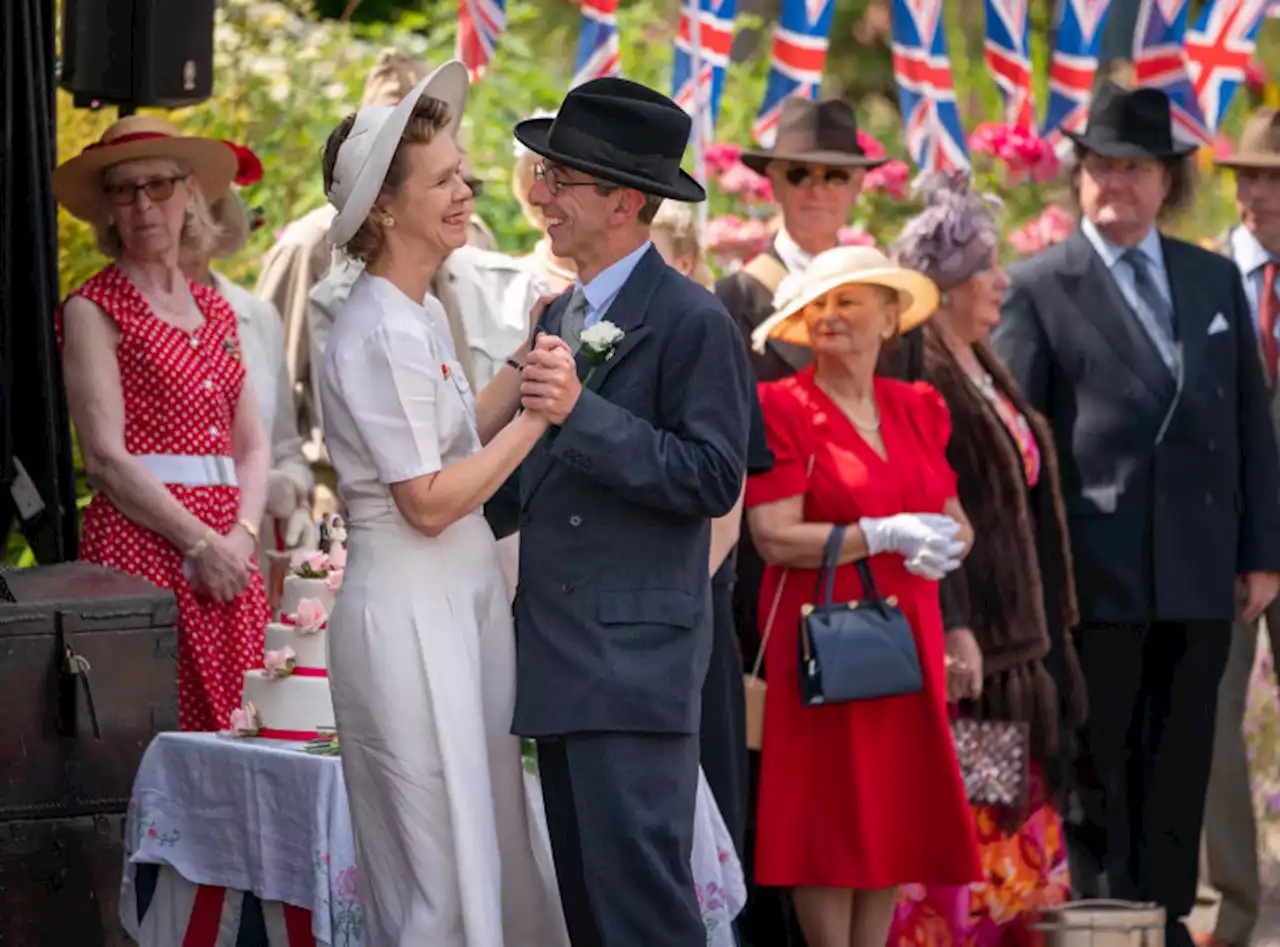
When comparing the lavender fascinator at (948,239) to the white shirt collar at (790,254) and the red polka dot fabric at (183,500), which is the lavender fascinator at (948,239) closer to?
the white shirt collar at (790,254)

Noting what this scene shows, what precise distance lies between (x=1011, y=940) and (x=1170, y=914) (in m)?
0.67

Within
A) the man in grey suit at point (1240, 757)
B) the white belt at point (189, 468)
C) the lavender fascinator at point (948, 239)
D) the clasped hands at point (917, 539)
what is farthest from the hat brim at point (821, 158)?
the white belt at point (189, 468)

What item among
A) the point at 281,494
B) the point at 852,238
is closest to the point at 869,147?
the point at 852,238

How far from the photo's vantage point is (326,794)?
544 centimetres

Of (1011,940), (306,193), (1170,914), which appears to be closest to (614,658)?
(1011,940)

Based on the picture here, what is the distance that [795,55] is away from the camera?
8992 millimetres

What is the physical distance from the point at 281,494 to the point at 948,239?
2.11 metres

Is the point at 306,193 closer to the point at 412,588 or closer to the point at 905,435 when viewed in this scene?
the point at 905,435

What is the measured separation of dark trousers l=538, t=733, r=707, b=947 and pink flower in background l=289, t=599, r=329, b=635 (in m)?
0.98

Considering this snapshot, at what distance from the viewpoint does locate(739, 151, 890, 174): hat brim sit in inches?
309

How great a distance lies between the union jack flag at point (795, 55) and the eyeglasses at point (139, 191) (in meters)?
2.45

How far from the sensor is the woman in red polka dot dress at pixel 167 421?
687 cm

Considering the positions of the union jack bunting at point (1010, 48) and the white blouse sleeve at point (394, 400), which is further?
the union jack bunting at point (1010, 48)

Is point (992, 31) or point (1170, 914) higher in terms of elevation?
point (992, 31)
